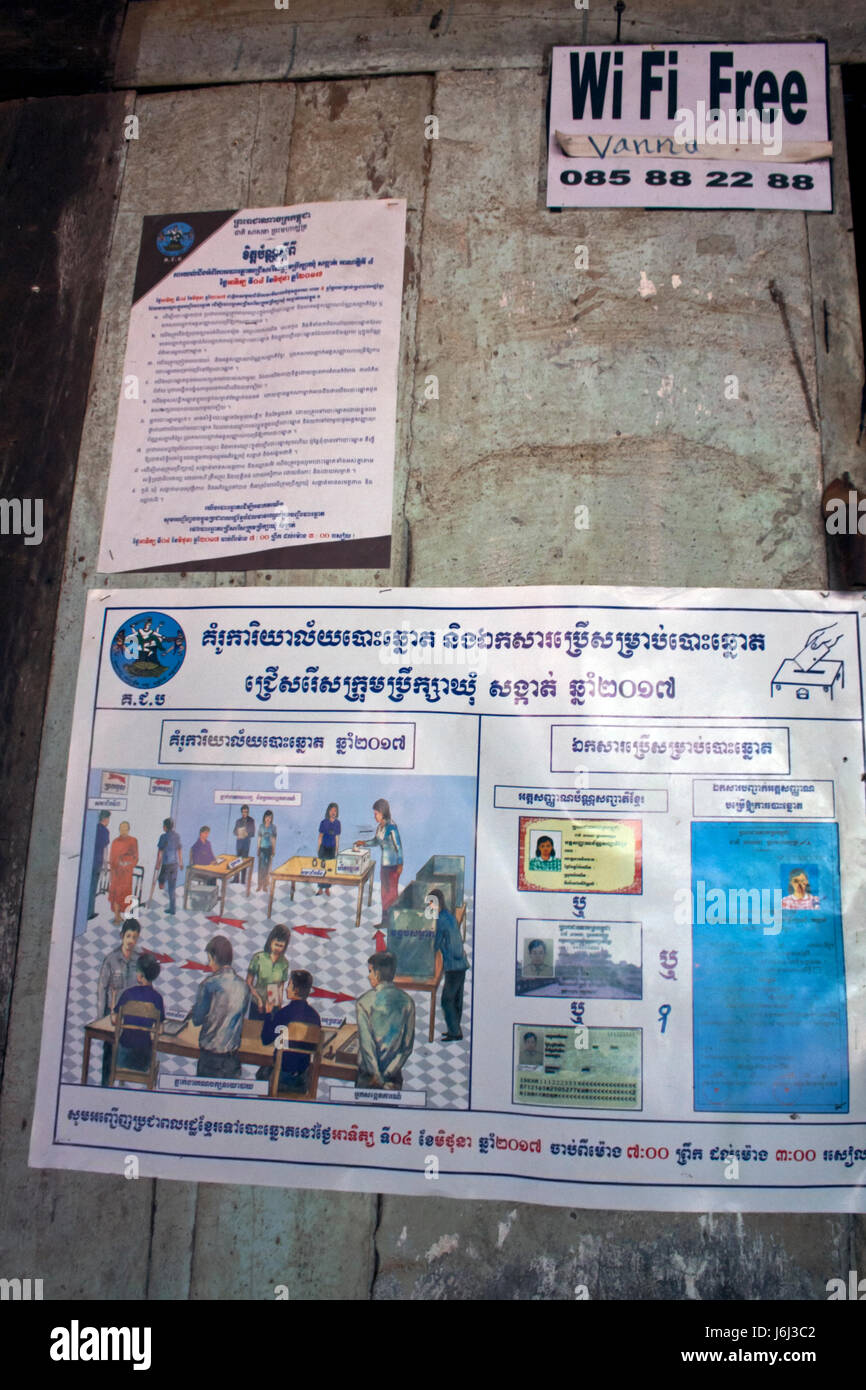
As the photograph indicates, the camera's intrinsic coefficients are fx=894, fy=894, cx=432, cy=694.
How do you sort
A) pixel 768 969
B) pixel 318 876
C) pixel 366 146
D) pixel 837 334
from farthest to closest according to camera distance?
1. pixel 366 146
2. pixel 837 334
3. pixel 318 876
4. pixel 768 969

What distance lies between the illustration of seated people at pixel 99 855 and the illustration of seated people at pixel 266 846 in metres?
0.30

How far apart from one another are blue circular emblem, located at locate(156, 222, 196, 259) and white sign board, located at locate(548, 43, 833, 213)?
767 mm

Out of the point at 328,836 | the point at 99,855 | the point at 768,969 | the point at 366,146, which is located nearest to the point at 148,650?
the point at 99,855

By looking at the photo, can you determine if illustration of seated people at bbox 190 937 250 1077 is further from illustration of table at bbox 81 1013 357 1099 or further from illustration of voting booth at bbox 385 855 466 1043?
illustration of voting booth at bbox 385 855 466 1043

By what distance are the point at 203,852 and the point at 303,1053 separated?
0.40m

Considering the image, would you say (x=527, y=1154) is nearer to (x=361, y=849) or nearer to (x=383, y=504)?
(x=361, y=849)

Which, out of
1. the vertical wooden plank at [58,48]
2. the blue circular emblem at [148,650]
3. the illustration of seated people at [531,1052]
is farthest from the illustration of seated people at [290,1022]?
the vertical wooden plank at [58,48]

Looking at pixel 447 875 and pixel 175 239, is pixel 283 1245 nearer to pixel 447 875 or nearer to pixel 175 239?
pixel 447 875

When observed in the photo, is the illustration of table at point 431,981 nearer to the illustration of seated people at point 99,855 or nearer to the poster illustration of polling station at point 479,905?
the poster illustration of polling station at point 479,905

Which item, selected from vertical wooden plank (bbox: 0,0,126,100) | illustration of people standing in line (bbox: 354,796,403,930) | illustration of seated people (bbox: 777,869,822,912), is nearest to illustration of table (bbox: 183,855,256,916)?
illustration of people standing in line (bbox: 354,796,403,930)

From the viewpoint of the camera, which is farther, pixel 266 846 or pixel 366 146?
pixel 366 146

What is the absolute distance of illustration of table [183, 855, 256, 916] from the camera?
1.65 meters

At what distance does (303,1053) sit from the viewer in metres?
1.58

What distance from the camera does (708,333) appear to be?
5.73 feet
